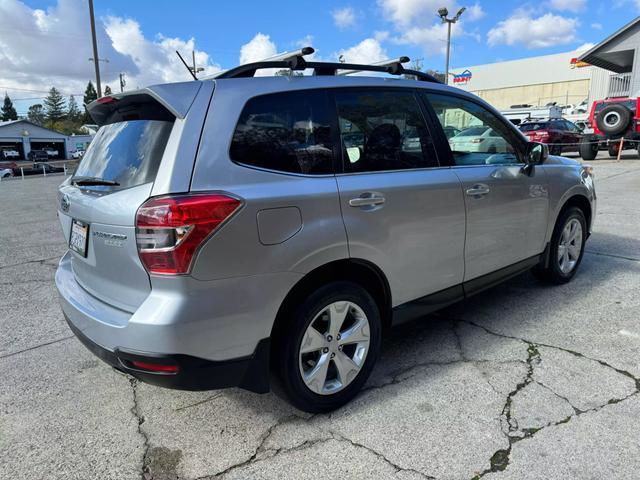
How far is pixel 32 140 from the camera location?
6838 centimetres

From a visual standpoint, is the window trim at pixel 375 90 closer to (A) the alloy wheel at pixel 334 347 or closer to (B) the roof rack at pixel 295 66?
(B) the roof rack at pixel 295 66

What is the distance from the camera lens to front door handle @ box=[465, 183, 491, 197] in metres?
3.25

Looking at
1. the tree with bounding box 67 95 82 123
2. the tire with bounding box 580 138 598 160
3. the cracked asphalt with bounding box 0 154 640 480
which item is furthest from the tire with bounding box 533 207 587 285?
the tree with bounding box 67 95 82 123

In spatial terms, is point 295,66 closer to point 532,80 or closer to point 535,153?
point 535,153

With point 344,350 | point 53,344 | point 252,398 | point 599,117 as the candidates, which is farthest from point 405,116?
point 599,117

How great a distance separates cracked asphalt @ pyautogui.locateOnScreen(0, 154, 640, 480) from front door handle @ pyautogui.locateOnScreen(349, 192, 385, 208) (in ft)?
3.76

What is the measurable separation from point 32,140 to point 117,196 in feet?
258

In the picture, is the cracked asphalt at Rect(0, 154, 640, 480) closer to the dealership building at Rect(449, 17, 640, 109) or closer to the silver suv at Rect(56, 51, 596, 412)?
the silver suv at Rect(56, 51, 596, 412)

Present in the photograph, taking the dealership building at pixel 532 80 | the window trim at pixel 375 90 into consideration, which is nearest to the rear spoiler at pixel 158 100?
the window trim at pixel 375 90

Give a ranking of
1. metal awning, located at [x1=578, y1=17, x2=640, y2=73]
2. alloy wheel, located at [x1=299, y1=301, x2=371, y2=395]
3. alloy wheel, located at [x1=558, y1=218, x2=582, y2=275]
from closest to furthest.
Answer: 1. alloy wheel, located at [x1=299, y1=301, x2=371, y2=395]
2. alloy wheel, located at [x1=558, y1=218, x2=582, y2=275]
3. metal awning, located at [x1=578, y1=17, x2=640, y2=73]

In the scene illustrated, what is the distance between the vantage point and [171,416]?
106 inches

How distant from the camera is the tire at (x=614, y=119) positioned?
55.5 ft

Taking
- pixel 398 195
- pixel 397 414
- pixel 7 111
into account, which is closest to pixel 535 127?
pixel 398 195

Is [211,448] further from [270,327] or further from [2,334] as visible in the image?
[2,334]
